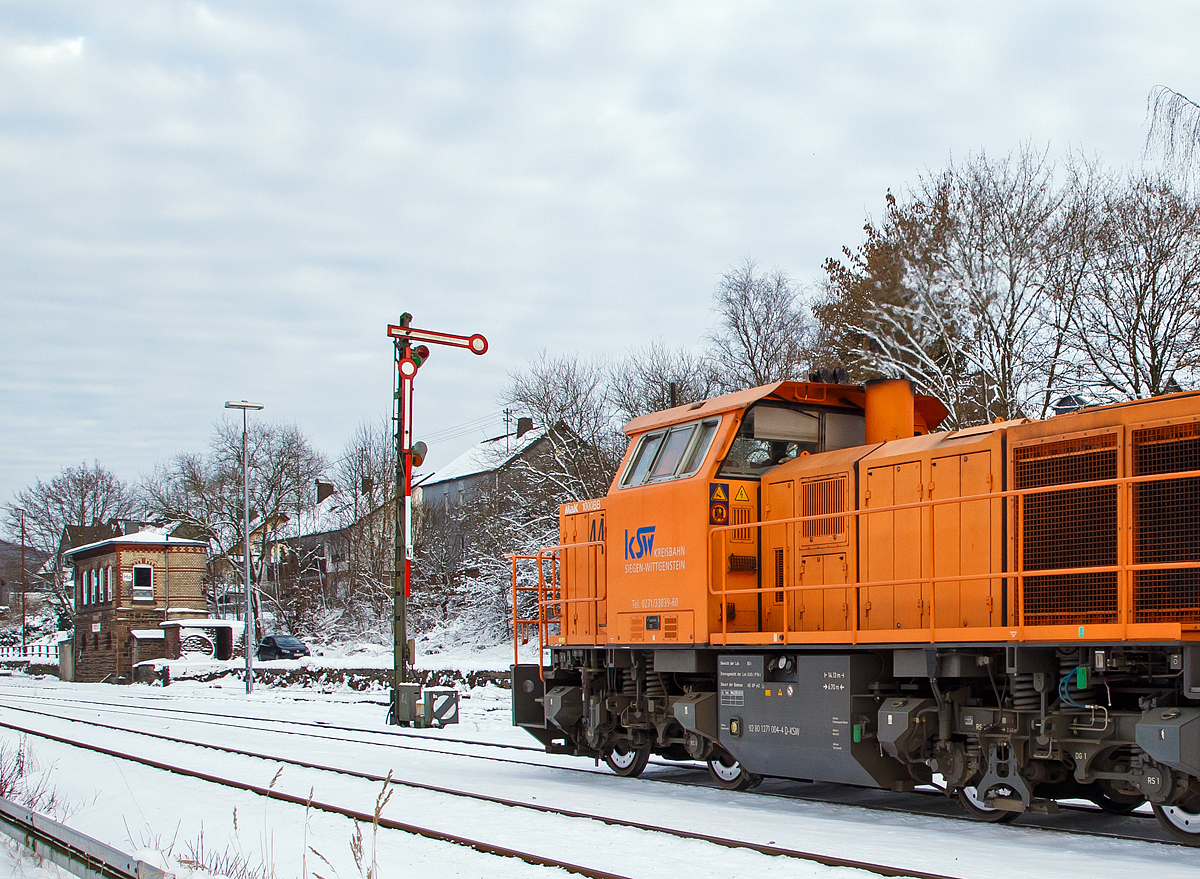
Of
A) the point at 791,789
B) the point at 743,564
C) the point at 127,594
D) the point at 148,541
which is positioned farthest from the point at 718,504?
the point at 148,541

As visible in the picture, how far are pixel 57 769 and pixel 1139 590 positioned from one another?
11.8m

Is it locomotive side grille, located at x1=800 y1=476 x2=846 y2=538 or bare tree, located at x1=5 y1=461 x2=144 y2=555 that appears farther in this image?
bare tree, located at x1=5 y1=461 x2=144 y2=555

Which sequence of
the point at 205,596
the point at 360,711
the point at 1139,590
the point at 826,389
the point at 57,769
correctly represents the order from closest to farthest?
the point at 1139,590 < the point at 826,389 < the point at 57,769 < the point at 360,711 < the point at 205,596

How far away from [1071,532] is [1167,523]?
2.10 ft

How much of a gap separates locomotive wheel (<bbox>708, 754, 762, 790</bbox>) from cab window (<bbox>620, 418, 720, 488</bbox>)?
2.71 metres

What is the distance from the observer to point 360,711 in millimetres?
22797

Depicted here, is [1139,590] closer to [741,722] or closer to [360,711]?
[741,722]

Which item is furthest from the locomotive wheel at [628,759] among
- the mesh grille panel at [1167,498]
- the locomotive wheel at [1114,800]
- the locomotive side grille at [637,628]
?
the mesh grille panel at [1167,498]

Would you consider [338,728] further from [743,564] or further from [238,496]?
[238,496]

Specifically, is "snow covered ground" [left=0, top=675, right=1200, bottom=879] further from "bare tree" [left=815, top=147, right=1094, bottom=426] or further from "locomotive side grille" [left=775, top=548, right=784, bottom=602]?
"bare tree" [left=815, top=147, right=1094, bottom=426]

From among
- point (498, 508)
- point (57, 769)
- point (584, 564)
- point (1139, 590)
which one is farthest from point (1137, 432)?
point (498, 508)

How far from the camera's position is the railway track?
7.86 metres

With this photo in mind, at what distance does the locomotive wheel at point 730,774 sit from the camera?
9.94 meters

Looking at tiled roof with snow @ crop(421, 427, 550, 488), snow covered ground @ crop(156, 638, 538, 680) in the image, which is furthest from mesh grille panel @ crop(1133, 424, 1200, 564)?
tiled roof with snow @ crop(421, 427, 550, 488)
